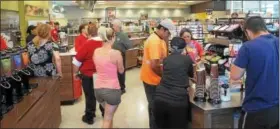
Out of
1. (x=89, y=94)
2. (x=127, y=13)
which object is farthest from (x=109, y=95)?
(x=127, y=13)

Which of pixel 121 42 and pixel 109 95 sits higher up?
pixel 121 42

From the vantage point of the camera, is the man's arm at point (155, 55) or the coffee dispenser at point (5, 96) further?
the man's arm at point (155, 55)

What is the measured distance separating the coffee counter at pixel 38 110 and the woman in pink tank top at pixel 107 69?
616 mm

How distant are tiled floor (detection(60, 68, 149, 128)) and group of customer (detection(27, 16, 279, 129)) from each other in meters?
0.24

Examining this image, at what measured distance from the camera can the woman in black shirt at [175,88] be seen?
126 inches

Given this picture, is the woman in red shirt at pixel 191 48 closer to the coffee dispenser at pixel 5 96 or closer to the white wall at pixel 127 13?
the coffee dispenser at pixel 5 96

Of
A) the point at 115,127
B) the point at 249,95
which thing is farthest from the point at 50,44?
the point at 249,95

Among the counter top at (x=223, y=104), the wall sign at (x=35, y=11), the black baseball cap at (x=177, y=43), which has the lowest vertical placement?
the counter top at (x=223, y=104)

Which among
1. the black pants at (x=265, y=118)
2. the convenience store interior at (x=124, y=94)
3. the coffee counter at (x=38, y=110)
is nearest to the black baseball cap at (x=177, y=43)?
the convenience store interior at (x=124, y=94)

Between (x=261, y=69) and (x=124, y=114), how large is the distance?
11.9ft

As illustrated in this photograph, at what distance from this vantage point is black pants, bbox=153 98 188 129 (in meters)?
3.25

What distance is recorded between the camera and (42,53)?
424 centimetres

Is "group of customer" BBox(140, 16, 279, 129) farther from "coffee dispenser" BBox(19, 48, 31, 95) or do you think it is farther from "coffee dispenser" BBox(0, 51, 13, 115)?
"coffee dispenser" BBox(0, 51, 13, 115)

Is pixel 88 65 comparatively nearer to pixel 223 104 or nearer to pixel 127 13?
pixel 223 104
